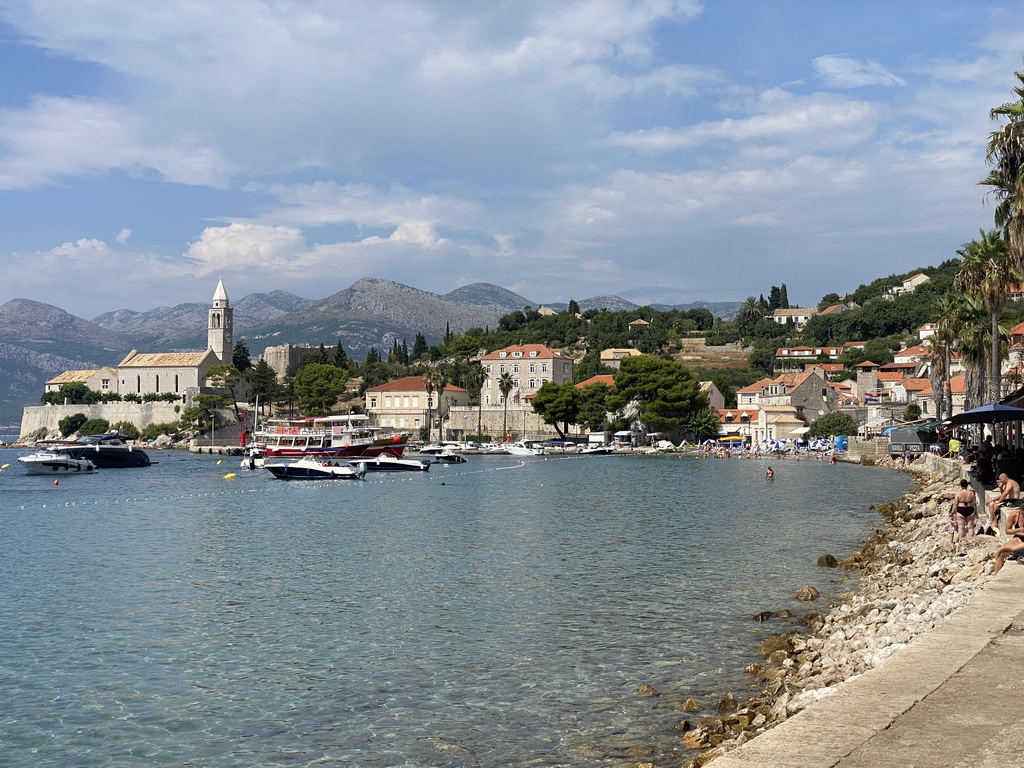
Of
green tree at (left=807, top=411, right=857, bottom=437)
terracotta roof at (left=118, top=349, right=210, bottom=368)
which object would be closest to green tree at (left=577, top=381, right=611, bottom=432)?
green tree at (left=807, top=411, right=857, bottom=437)

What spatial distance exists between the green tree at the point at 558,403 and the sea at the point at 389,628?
60611 millimetres

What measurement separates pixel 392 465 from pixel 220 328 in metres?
79.0

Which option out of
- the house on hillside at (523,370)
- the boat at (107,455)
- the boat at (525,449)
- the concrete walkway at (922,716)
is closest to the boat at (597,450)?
the boat at (525,449)

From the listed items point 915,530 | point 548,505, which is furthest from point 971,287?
point 548,505

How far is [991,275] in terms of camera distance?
102 feet

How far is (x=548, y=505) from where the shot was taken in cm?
3891

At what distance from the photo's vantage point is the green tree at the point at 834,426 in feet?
279

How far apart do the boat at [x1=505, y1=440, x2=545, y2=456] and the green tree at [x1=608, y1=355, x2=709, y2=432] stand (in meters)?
9.62

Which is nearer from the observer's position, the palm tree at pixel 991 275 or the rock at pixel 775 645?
the rock at pixel 775 645

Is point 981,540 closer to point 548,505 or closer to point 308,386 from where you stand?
point 548,505

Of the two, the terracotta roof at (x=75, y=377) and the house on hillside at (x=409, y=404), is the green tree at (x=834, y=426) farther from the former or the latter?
the terracotta roof at (x=75, y=377)

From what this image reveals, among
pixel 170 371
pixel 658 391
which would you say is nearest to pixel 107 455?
pixel 658 391

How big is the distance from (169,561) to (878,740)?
2121cm

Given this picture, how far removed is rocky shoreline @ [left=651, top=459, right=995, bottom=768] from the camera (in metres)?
9.95
